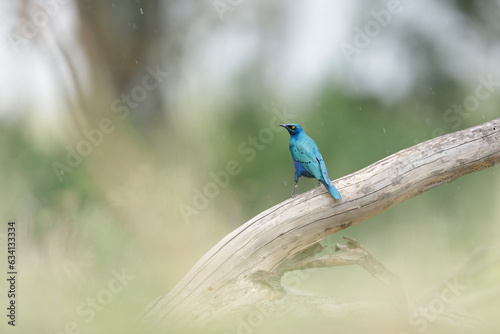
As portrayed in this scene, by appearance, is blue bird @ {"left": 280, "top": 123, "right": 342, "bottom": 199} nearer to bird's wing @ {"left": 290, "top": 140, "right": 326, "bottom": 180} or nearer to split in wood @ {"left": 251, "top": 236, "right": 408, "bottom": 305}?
bird's wing @ {"left": 290, "top": 140, "right": 326, "bottom": 180}

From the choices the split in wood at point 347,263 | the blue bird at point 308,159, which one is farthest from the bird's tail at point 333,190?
the split in wood at point 347,263

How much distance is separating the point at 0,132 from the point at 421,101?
4965 millimetres

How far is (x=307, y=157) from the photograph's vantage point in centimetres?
308

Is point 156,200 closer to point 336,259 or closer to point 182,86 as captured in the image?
point 182,86

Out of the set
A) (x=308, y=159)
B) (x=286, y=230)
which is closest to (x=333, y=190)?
(x=308, y=159)

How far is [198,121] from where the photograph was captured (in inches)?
230

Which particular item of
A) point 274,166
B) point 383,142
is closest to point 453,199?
point 383,142

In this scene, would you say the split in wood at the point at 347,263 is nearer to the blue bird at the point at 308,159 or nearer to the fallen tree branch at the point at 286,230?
the fallen tree branch at the point at 286,230

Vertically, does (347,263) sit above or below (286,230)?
below

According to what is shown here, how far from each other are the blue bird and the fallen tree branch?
0.43 feet

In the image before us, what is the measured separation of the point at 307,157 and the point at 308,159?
0.02m

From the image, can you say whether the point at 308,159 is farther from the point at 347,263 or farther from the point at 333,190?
the point at 347,263

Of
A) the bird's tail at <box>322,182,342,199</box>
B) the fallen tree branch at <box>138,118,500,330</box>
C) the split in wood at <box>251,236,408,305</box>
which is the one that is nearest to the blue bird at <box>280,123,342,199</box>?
the bird's tail at <box>322,182,342,199</box>

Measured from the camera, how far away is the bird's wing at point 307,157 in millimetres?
3037
